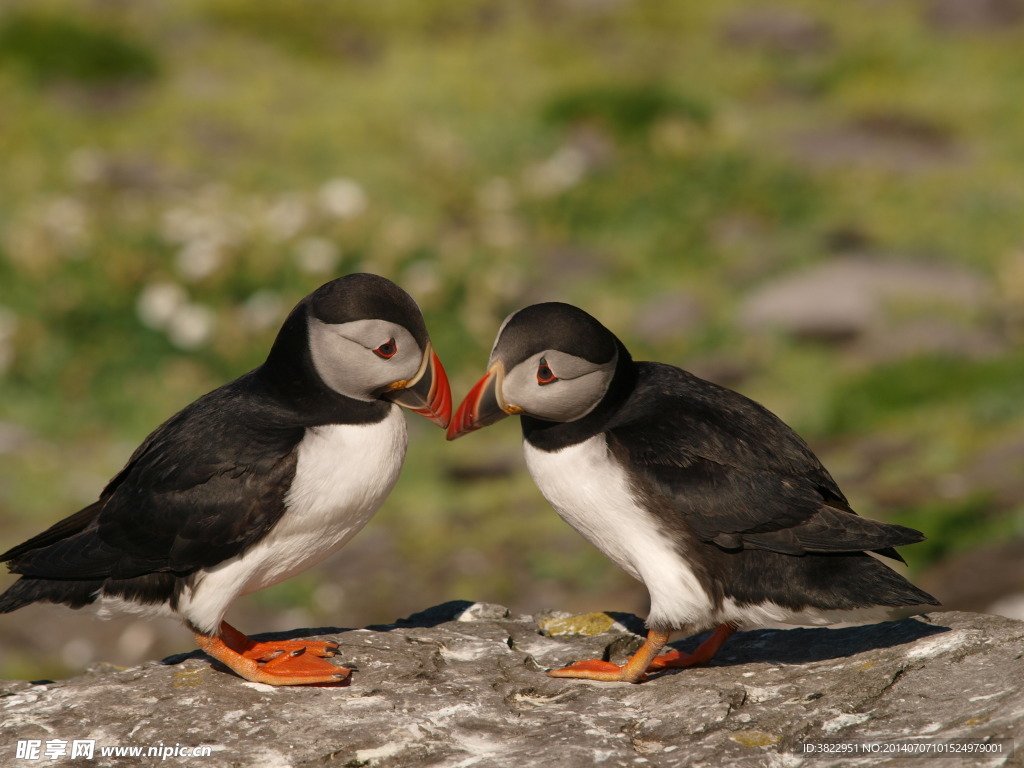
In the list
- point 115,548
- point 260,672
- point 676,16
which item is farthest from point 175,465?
point 676,16

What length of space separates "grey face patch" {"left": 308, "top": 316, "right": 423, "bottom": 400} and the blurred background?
329cm

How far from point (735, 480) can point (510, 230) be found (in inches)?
293

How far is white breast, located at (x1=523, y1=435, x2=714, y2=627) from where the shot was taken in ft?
16.5

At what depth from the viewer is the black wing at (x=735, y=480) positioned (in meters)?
4.96

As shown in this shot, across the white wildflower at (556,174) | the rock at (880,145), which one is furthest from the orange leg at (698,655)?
the rock at (880,145)

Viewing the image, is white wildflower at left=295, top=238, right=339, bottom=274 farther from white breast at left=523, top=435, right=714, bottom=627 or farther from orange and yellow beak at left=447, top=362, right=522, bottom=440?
white breast at left=523, top=435, right=714, bottom=627

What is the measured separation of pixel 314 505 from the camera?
16.7 ft

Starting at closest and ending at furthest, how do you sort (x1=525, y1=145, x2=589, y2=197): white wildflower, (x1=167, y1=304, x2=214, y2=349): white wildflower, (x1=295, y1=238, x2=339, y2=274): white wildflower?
(x1=167, y1=304, x2=214, y2=349): white wildflower < (x1=295, y1=238, x2=339, y2=274): white wildflower < (x1=525, y1=145, x2=589, y2=197): white wildflower

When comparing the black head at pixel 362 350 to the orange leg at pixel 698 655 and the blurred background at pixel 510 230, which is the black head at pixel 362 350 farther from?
the blurred background at pixel 510 230

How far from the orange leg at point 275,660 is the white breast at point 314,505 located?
0.14 m

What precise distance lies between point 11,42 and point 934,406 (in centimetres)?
1139

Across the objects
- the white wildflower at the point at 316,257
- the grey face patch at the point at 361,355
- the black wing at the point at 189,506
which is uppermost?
the white wildflower at the point at 316,257

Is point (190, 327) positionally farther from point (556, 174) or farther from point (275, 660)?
point (275, 660)

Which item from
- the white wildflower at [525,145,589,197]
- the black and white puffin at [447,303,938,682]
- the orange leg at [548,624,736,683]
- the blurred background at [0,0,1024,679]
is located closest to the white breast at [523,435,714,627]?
the black and white puffin at [447,303,938,682]
